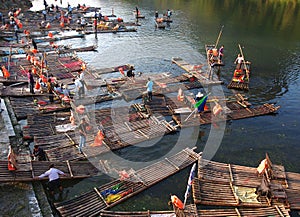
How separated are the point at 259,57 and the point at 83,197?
121 ft

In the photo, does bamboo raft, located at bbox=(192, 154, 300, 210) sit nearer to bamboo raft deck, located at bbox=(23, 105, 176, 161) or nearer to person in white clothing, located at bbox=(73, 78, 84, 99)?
bamboo raft deck, located at bbox=(23, 105, 176, 161)

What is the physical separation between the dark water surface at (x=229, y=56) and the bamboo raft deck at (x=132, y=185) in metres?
0.48

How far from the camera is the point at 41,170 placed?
58.9 ft

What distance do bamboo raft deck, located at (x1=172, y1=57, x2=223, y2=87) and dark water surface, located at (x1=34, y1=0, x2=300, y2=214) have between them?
106 cm

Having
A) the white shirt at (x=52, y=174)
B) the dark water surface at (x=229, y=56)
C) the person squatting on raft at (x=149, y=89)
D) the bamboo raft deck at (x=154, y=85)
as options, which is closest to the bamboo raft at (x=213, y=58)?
the dark water surface at (x=229, y=56)

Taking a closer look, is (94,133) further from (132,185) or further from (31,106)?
(31,106)

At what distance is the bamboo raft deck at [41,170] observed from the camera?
17.2 metres

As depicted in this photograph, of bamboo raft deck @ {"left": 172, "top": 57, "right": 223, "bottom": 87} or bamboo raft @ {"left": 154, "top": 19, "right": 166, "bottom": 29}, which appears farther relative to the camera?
bamboo raft @ {"left": 154, "top": 19, "right": 166, "bottom": 29}

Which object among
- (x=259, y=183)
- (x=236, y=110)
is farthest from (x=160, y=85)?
(x=259, y=183)

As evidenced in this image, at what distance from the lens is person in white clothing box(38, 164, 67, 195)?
55.4 feet

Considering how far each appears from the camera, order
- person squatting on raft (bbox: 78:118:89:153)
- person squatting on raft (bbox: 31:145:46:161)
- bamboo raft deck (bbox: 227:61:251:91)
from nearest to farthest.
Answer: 1. person squatting on raft (bbox: 31:145:46:161)
2. person squatting on raft (bbox: 78:118:89:153)
3. bamboo raft deck (bbox: 227:61:251:91)

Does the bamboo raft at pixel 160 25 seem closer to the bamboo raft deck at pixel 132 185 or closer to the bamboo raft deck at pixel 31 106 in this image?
the bamboo raft deck at pixel 31 106


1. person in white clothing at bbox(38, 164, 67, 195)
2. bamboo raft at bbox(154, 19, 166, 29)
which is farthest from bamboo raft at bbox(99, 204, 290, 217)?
bamboo raft at bbox(154, 19, 166, 29)

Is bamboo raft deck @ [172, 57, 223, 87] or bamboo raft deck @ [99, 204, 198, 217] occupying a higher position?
bamboo raft deck @ [172, 57, 223, 87]
